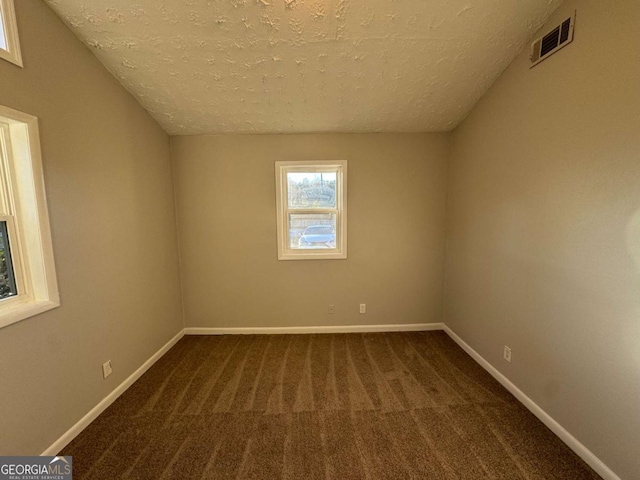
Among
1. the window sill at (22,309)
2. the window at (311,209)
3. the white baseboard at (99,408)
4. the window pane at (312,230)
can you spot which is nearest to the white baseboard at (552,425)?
the window at (311,209)

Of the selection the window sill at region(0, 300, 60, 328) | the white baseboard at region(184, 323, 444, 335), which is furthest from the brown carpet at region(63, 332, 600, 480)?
the window sill at region(0, 300, 60, 328)

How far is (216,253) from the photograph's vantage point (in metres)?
2.98

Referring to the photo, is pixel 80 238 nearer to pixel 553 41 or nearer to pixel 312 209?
pixel 312 209

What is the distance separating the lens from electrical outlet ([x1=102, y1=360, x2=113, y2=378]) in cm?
190

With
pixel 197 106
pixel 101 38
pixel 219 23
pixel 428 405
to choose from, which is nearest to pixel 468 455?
pixel 428 405

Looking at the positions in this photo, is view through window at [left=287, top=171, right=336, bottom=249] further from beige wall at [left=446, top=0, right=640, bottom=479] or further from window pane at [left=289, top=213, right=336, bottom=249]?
beige wall at [left=446, top=0, right=640, bottom=479]

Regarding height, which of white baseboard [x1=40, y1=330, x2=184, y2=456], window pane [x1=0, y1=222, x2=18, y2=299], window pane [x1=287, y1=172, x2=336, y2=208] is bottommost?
white baseboard [x1=40, y1=330, x2=184, y2=456]

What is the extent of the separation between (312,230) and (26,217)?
7.36 feet

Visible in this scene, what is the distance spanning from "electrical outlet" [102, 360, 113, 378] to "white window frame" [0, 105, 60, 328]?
653 millimetres

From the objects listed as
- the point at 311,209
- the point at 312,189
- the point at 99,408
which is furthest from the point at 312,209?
the point at 99,408

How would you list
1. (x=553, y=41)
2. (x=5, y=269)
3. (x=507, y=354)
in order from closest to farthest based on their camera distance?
(x=5, y=269) < (x=553, y=41) < (x=507, y=354)

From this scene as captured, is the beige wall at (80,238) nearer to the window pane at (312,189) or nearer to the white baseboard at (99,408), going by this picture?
the white baseboard at (99,408)

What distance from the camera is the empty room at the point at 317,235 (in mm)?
1398

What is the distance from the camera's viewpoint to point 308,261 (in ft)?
9.84
